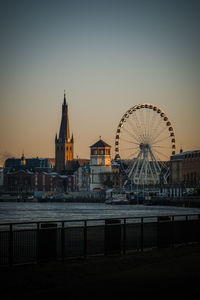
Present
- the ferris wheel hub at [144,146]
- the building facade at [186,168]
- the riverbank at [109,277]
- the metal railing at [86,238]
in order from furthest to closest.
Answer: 1. the building facade at [186,168]
2. the ferris wheel hub at [144,146]
3. the metal railing at [86,238]
4. the riverbank at [109,277]

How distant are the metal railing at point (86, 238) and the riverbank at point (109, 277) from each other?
542mm

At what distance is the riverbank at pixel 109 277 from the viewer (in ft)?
42.4

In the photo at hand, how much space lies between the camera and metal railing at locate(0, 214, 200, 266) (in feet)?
57.9

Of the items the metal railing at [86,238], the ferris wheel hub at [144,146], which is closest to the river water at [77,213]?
the ferris wheel hub at [144,146]

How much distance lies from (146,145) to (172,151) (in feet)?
24.0

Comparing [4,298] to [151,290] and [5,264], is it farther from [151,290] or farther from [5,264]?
[5,264]

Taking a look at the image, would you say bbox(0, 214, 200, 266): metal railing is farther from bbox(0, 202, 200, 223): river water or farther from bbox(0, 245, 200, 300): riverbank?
bbox(0, 202, 200, 223): river water

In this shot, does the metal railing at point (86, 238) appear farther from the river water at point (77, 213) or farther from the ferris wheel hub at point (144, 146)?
the ferris wheel hub at point (144, 146)

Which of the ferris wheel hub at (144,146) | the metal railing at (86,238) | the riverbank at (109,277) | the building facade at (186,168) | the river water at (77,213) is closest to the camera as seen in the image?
the riverbank at (109,277)

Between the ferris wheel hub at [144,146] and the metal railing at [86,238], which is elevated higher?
the ferris wheel hub at [144,146]

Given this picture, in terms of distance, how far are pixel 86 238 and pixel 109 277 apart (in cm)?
419

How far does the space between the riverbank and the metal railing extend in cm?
54

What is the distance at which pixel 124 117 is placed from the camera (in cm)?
11119

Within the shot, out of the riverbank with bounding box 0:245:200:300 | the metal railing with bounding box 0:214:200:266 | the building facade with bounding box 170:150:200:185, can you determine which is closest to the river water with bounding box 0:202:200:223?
the metal railing with bounding box 0:214:200:266
